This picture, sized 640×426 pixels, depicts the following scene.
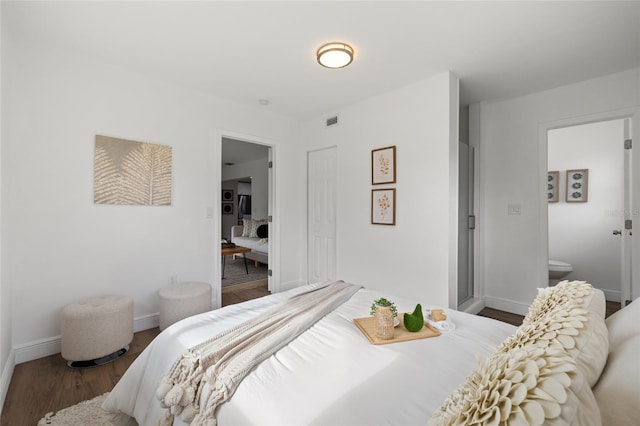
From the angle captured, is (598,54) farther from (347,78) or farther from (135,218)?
(135,218)

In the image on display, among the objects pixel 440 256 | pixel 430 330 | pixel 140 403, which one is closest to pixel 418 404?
pixel 430 330

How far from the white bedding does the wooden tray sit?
0.03 metres

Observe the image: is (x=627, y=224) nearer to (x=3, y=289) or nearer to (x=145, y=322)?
(x=145, y=322)

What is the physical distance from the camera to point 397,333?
139 centimetres

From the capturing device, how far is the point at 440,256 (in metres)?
2.80

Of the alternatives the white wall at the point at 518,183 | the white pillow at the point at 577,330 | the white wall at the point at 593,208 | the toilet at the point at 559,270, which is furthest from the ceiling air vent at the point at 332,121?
the toilet at the point at 559,270

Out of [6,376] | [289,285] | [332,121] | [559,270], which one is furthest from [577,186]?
[6,376]

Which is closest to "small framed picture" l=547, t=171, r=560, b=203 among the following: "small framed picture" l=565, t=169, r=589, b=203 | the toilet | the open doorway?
"small framed picture" l=565, t=169, r=589, b=203

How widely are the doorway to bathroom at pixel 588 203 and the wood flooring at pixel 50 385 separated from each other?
197 inches

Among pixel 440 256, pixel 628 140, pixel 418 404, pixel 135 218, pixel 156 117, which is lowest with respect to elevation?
pixel 418 404

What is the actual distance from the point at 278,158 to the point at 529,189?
316 centimetres

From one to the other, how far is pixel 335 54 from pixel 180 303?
101 inches

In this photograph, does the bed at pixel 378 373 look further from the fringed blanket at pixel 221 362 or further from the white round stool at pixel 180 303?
the white round stool at pixel 180 303

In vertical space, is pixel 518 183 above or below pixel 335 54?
below
